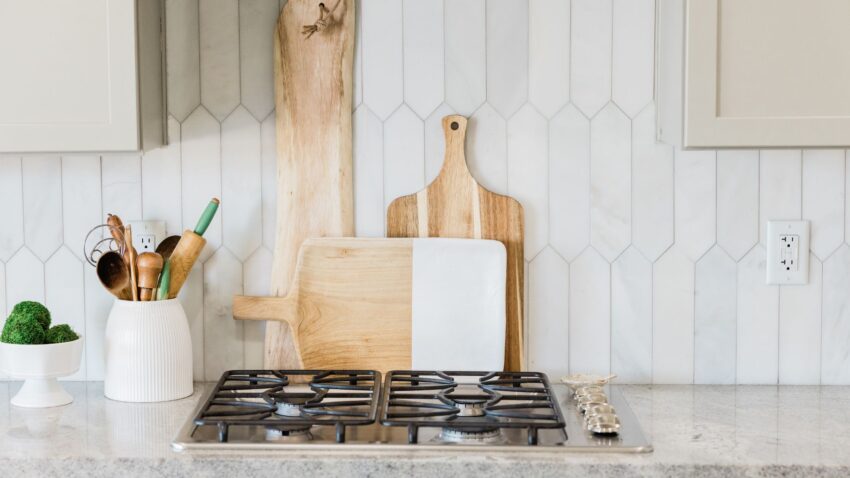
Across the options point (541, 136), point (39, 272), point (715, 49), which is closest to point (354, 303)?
point (541, 136)

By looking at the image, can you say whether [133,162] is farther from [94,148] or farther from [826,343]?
[826,343]

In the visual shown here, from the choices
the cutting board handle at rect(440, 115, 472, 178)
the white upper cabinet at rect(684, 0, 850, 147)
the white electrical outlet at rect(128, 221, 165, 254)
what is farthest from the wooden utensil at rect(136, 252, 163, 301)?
the white upper cabinet at rect(684, 0, 850, 147)

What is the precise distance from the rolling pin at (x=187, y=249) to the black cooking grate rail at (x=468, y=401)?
48 centimetres

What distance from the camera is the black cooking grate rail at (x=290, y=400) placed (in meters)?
1.52

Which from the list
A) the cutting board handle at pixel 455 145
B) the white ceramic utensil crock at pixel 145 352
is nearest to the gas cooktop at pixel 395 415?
the white ceramic utensil crock at pixel 145 352

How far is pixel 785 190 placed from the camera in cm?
195

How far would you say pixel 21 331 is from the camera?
1740mm

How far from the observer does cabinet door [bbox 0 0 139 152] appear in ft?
5.38

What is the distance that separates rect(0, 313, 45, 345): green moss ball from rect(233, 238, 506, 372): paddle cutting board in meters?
0.46

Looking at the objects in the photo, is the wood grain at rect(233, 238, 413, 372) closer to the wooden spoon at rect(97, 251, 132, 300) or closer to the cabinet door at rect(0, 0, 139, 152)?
the wooden spoon at rect(97, 251, 132, 300)

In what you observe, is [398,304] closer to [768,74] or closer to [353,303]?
[353,303]

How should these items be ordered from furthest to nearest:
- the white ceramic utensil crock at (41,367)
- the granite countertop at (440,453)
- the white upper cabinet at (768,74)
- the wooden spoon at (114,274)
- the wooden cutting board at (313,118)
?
the wooden cutting board at (313,118) → the wooden spoon at (114,274) → the white ceramic utensil crock at (41,367) → the white upper cabinet at (768,74) → the granite countertop at (440,453)

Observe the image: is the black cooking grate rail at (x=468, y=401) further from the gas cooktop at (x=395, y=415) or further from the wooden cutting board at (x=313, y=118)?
the wooden cutting board at (x=313, y=118)

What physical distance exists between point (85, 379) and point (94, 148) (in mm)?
617
